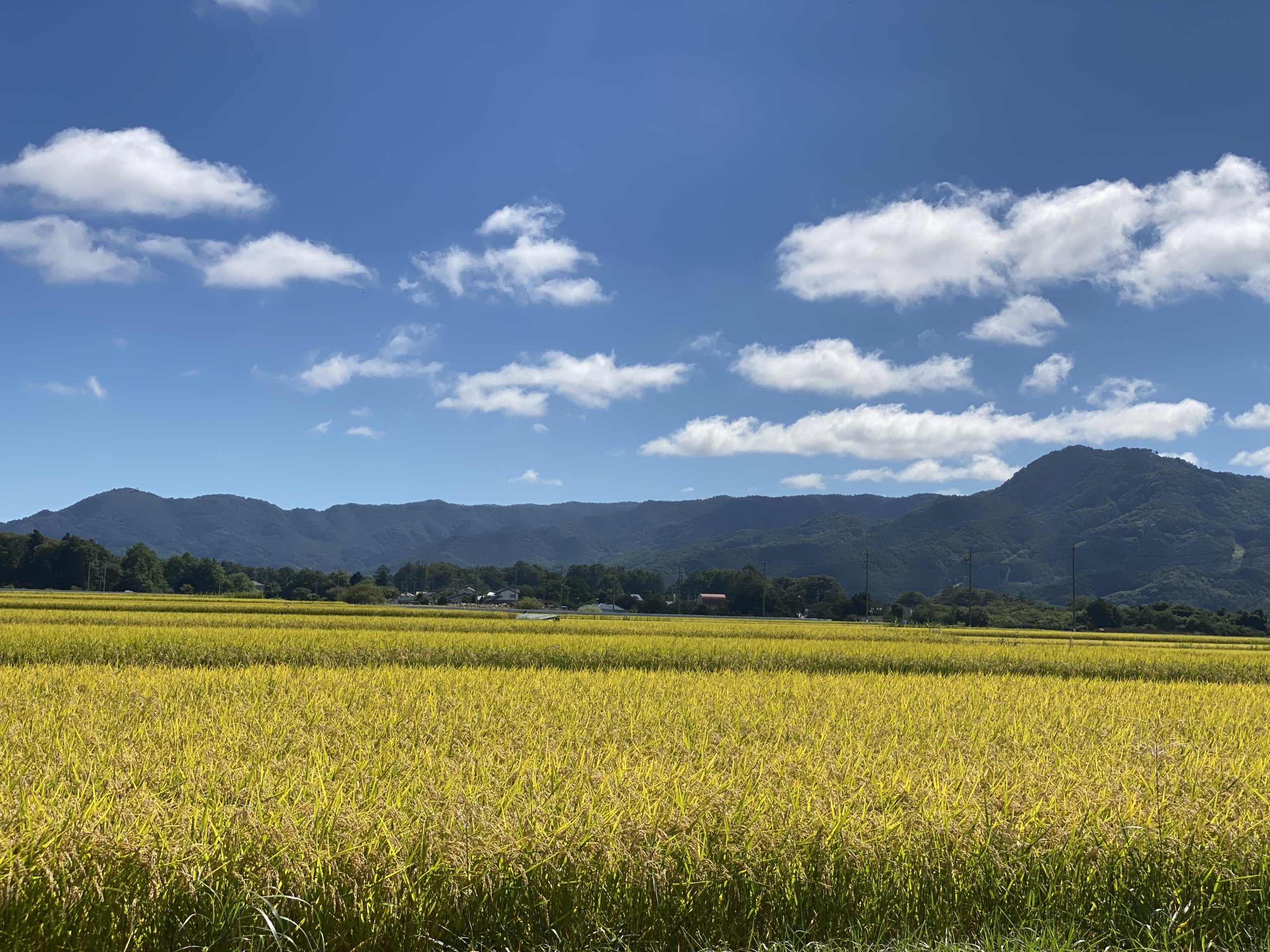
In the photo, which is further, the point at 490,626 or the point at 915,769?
the point at 490,626

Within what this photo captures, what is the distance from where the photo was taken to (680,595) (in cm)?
17550

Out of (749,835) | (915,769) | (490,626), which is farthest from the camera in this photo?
(490,626)

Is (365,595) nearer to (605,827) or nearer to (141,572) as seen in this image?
(141,572)

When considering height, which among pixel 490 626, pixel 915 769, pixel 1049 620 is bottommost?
pixel 1049 620

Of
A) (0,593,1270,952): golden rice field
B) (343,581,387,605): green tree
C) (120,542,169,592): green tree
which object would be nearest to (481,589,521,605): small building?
(343,581,387,605): green tree

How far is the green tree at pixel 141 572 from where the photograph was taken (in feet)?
405

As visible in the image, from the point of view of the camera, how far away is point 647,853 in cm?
424

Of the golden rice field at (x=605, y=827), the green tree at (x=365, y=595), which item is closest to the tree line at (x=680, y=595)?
the green tree at (x=365, y=595)

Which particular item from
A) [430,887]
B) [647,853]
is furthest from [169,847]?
[647,853]

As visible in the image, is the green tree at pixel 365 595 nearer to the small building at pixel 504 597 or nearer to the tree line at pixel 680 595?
the tree line at pixel 680 595

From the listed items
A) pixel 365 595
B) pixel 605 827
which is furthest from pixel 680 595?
pixel 605 827

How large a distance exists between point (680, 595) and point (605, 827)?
17331 cm

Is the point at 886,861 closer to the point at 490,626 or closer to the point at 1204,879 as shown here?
the point at 1204,879

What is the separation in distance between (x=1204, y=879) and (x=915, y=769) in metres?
1.98
